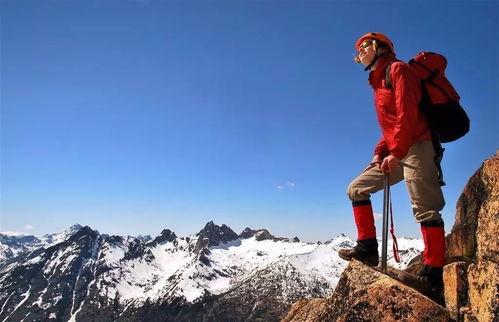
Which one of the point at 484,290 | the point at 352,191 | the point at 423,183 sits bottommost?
the point at 484,290

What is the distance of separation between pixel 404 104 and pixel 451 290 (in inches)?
150

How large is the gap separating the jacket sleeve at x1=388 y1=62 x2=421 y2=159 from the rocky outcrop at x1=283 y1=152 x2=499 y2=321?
2.30m

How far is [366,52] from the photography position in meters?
9.29

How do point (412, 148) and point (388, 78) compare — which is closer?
point (412, 148)

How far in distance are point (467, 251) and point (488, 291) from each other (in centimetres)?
358

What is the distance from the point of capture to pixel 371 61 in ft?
30.5

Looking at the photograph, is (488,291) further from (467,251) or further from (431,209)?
(467,251)

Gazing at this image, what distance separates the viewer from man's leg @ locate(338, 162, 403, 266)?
30.7 ft

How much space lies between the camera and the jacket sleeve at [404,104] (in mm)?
8148

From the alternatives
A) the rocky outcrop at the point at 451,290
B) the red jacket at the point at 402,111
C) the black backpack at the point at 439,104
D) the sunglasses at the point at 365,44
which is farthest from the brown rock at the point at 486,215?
the sunglasses at the point at 365,44

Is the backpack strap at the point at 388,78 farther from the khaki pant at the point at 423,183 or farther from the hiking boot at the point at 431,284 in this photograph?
the hiking boot at the point at 431,284

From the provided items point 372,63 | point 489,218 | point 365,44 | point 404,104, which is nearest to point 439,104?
point 404,104

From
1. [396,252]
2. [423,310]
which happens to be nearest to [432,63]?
[396,252]

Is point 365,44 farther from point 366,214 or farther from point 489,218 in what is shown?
point 489,218
